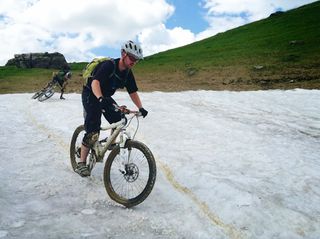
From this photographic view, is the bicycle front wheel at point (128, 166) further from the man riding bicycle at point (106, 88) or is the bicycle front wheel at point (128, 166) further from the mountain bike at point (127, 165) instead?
the man riding bicycle at point (106, 88)

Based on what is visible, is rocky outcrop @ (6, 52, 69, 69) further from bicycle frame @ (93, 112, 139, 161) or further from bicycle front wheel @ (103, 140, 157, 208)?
bicycle front wheel @ (103, 140, 157, 208)

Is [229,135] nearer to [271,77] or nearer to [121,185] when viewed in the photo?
[121,185]

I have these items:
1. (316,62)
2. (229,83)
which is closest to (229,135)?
(229,83)

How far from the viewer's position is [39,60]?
235 feet

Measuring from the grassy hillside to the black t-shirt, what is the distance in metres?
21.2

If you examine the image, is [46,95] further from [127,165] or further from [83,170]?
[127,165]

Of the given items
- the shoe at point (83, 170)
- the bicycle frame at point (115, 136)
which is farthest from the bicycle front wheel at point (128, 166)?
the shoe at point (83, 170)

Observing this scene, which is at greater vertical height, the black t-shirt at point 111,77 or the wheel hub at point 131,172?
the black t-shirt at point 111,77

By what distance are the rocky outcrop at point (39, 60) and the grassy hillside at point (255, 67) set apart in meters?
15.0

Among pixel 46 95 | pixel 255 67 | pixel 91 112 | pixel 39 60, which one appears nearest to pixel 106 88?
pixel 91 112

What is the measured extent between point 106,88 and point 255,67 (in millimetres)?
33680

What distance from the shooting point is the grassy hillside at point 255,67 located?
105 feet

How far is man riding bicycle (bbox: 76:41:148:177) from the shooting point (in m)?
8.20

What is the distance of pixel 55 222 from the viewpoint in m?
7.08
